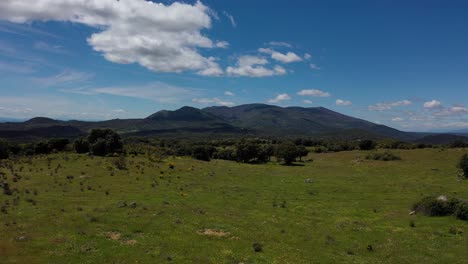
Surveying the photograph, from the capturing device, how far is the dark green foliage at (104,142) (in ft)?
258

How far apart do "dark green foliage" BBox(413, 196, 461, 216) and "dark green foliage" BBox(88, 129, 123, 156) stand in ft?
212

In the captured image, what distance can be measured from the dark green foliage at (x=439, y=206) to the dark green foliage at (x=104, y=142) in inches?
2542

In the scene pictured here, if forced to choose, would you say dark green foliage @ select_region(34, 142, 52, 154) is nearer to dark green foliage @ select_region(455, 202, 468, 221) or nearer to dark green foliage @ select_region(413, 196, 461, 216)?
dark green foliage @ select_region(413, 196, 461, 216)

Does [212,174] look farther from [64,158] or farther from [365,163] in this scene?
[365,163]

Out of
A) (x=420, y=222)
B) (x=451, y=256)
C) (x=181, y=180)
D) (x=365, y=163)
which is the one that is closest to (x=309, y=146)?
(x=365, y=163)

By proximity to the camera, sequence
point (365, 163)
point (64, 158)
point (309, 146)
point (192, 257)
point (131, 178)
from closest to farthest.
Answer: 1. point (192, 257)
2. point (131, 178)
3. point (64, 158)
4. point (365, 163)
5. point (309, 146)

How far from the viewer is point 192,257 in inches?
867

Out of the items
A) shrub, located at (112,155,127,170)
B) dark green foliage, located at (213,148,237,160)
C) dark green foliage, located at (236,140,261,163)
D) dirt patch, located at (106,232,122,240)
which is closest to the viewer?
dirt patch, located at (106,232,122,240)

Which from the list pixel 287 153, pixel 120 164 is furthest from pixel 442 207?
pixel 287 153

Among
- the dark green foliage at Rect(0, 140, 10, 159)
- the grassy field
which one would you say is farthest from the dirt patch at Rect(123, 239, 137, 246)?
the dark green foliage at Rect(0, 140, 10, 159)

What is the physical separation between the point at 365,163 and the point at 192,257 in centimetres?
7524

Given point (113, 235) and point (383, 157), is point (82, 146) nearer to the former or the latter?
point (113, 235)

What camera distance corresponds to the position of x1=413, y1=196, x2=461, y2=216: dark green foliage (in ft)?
114

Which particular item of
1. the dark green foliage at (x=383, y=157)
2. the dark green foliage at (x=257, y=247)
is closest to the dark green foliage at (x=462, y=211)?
the dark green foliage at (x=257, y=247)
